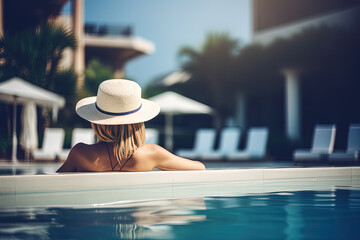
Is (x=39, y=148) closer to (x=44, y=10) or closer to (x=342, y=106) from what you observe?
(x=44, y=10)

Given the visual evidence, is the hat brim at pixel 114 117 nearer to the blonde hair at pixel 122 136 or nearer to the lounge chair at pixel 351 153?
the blonde hair at pixel 122 136

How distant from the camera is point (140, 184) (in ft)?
12.3

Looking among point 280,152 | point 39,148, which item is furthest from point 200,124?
point 39,148

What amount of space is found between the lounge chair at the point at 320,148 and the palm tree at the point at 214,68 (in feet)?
34.6

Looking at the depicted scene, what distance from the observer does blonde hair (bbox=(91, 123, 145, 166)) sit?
11.9ft

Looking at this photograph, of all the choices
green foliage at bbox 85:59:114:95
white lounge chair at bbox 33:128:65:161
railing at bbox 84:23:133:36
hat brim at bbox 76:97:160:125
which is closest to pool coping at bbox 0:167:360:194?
hat brim at bbox 76:97:160:125

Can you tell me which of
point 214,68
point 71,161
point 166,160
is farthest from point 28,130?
point 214,68

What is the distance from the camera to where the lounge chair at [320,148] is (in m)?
11.0

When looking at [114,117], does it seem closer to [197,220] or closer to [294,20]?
[197,220]

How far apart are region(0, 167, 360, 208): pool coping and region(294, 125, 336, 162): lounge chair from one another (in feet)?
21.5

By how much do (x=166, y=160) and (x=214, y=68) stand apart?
20405 mm

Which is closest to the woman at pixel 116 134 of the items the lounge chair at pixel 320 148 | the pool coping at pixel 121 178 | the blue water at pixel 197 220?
the pool coping at pixel 121 178

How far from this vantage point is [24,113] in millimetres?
13344

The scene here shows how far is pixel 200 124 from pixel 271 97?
5.99 metres
